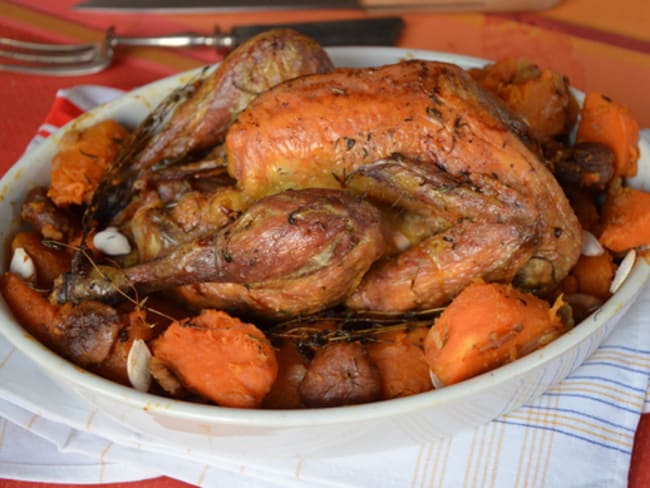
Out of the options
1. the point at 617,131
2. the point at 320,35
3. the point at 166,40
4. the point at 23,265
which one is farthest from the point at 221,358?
the point at 166,40

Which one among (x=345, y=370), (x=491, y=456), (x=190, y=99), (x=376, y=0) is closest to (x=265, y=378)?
(x=345, y=370)

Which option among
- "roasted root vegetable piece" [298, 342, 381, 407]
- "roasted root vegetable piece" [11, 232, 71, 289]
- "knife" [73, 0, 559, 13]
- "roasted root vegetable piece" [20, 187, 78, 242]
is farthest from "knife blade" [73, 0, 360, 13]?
"roasted root vegetable piece" [298, 342, 381, 407]

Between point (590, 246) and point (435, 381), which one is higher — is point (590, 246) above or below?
above

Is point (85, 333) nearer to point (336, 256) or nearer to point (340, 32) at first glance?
point (336, 256)

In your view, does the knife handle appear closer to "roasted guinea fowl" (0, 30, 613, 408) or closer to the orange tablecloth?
the orange tablecloth

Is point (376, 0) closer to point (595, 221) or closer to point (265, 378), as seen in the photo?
point (595, 221)

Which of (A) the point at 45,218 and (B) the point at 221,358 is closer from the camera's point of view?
(B) the point at 221,358
